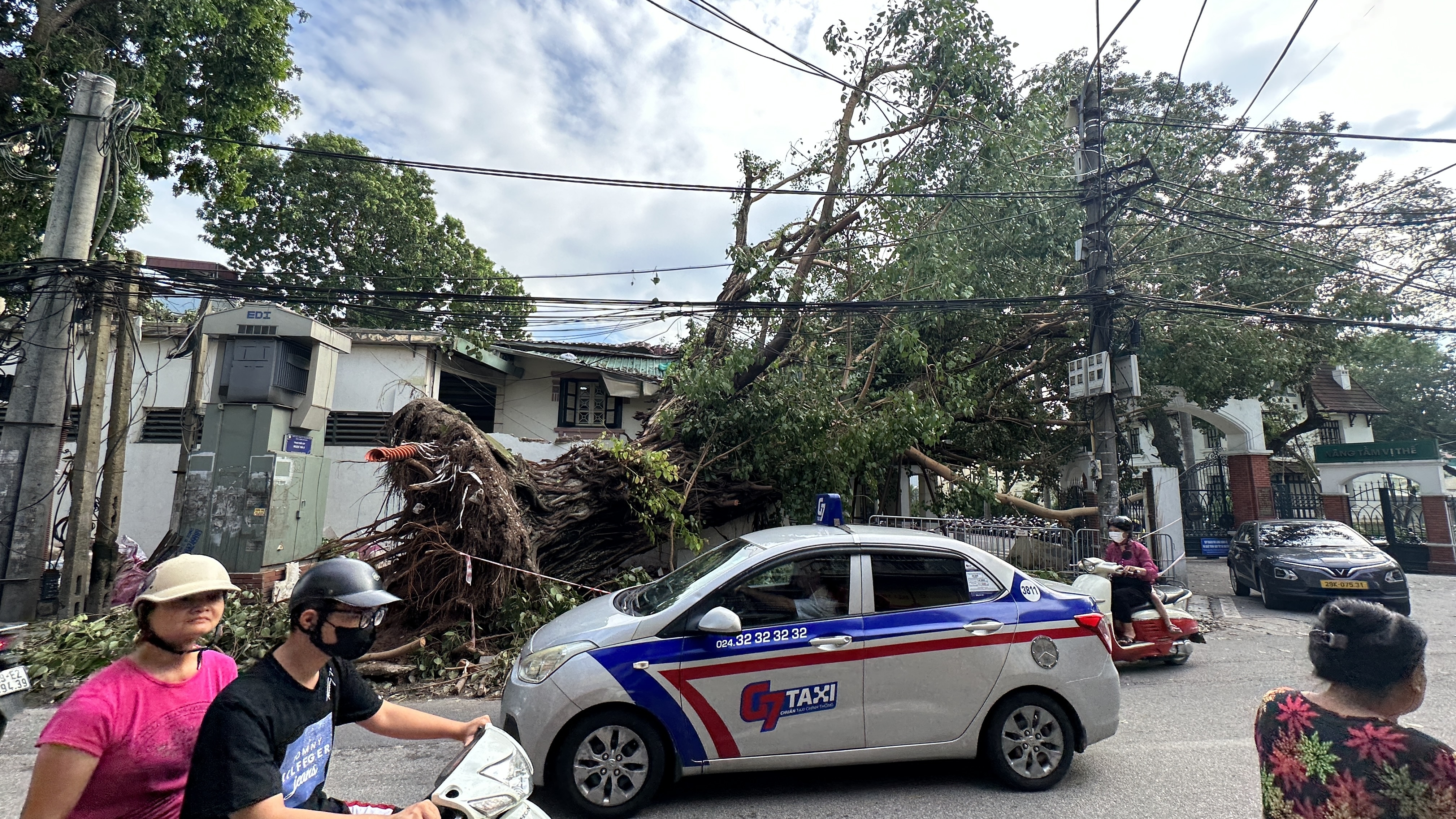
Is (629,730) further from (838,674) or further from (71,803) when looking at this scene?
(71,803)

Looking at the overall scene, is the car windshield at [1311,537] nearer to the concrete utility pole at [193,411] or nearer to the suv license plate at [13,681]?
the suv license plate at [13,681]

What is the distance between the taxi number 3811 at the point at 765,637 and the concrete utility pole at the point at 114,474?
8.31 m

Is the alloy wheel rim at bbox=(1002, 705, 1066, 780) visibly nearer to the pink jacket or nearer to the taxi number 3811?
the taxi number 3811

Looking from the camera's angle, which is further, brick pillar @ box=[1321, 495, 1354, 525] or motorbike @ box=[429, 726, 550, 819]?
brick pillar @ box=[1321, 495, 1354, 525]

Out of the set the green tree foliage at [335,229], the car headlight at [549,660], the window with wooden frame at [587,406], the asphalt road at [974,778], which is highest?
the green tree foliage at [335,229]

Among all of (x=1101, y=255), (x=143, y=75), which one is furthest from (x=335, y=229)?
(x=1101, y=255)

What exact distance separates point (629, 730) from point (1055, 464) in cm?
1447

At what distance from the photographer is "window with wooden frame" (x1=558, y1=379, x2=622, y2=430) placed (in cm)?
1656

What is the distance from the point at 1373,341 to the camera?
20.9 m

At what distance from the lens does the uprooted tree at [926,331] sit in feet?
28.1

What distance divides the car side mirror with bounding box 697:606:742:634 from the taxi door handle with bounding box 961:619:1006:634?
1.38 metres

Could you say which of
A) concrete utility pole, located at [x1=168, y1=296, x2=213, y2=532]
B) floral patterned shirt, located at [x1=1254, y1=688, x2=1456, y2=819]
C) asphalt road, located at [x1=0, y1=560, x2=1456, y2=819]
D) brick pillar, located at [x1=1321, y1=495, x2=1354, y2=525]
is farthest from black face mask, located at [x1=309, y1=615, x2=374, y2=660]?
brick pillar, located at [x1=1321, y1=495, x2=1354, y2=525]

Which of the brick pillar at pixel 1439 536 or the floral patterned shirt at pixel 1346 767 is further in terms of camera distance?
the brick pillar at pixel 1439 536

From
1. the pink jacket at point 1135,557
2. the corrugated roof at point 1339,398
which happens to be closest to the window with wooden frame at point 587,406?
the pink jacket at point 1135,557
